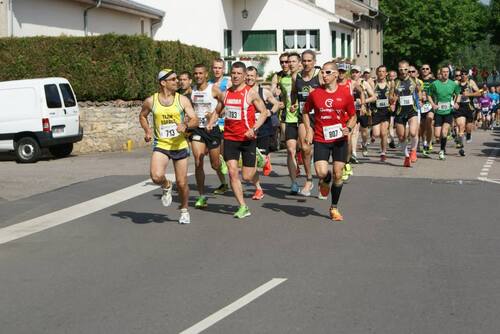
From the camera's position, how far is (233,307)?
24.0ft

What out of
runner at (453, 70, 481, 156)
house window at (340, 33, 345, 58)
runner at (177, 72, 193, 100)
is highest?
house window at (340, 33, 345, 58)

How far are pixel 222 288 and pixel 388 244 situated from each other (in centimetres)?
276

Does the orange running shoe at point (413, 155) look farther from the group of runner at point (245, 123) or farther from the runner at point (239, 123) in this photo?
the runner at point (239, 123)

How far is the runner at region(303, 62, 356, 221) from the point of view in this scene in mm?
11938

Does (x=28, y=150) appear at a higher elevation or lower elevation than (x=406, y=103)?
lower

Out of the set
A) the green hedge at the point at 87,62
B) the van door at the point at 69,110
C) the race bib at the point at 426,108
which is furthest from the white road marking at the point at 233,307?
the green hedge at the point at 87,62

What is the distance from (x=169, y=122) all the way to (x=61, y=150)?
13.6 metres

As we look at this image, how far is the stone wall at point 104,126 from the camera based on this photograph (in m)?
27.1

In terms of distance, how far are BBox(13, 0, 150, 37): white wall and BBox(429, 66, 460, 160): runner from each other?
11651mm

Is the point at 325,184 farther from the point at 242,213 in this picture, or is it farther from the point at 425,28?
the point at 425,28

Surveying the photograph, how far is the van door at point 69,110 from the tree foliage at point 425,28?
57.7 m

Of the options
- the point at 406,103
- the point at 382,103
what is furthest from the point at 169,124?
the point at 382,103

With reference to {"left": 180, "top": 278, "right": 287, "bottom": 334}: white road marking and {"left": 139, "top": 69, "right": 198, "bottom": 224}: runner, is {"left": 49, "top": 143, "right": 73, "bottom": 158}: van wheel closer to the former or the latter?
{"left": 139, "top": 69, "right": 198, "bottom": 224}: runner

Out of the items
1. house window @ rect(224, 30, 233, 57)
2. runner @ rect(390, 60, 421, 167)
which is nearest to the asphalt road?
runner @ rect(390, 60, 421, 167)
